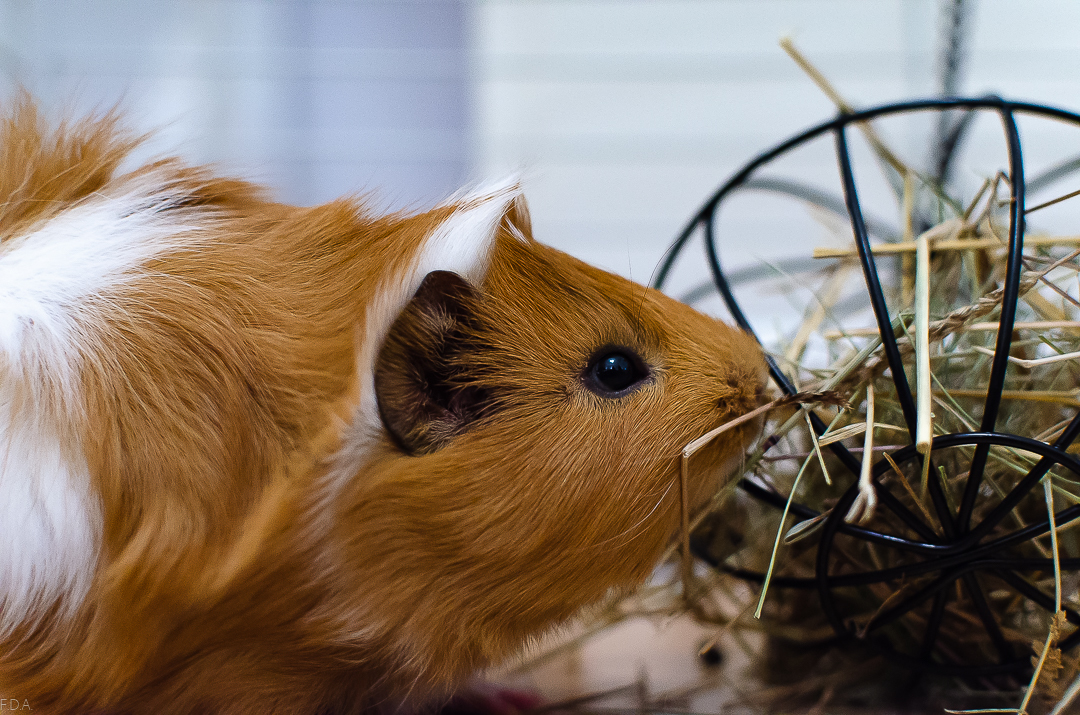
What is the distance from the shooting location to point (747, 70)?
2.07 m

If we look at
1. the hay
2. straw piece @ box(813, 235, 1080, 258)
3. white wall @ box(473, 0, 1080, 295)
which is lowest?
the hay

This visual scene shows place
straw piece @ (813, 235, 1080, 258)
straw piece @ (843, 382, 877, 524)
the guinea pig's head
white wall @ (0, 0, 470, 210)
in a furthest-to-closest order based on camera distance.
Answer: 1. white wall @ (0, 0, 470, 210)
2. straw piece @ (813, 235, 1080, 258)
3. the guinea pig's head
4. straw piece @ (843, 382, 877, 524)

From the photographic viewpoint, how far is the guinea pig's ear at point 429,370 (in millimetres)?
649

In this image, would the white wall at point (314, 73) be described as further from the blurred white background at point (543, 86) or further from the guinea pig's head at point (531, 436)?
the guinea pig's head at point (531, 436)

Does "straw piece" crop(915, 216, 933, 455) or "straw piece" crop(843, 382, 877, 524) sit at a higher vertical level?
"straw piece" crop(915, 216, 933, 455)

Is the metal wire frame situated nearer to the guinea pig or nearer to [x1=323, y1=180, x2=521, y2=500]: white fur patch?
the guinea pig

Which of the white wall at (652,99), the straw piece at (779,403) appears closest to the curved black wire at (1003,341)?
the straw piece at (779,403)

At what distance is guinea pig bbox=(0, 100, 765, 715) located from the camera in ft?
1.96

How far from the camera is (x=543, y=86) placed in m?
2.12

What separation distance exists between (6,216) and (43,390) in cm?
21

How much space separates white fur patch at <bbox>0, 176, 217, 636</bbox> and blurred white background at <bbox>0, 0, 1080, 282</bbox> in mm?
1449

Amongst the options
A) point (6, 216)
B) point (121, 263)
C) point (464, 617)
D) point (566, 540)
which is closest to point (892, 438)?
point (566, 540)

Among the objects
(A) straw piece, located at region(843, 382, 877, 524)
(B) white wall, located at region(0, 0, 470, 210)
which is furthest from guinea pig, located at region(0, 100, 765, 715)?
(B) white wall, located at region(0, 0, 470, 210)

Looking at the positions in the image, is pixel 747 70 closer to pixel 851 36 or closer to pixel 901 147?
pixel 851 36
